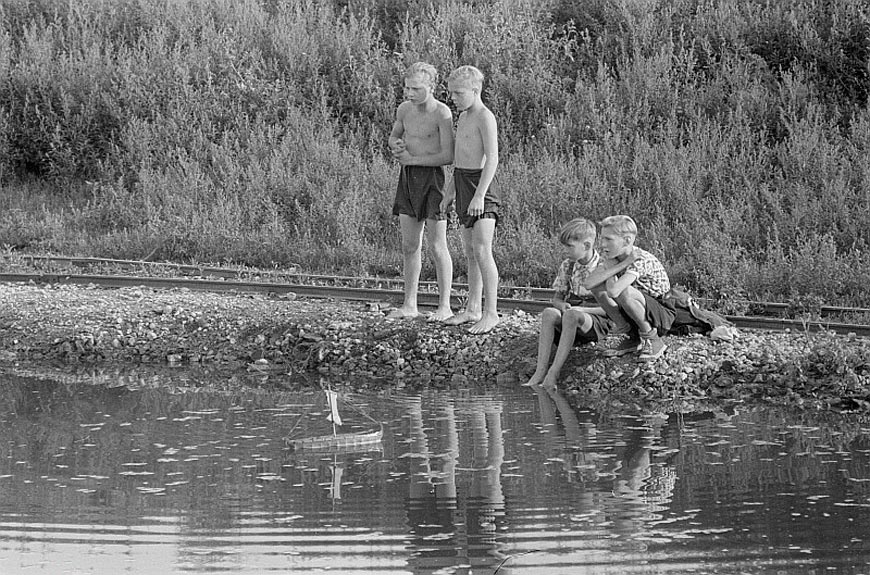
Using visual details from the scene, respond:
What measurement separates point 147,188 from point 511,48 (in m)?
6.03

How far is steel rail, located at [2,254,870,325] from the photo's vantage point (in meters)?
12.1

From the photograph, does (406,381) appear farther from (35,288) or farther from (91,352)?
(35,288)

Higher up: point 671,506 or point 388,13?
point 388,13

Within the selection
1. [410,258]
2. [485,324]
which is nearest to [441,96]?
[410,258]

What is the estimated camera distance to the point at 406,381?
34.0 feet

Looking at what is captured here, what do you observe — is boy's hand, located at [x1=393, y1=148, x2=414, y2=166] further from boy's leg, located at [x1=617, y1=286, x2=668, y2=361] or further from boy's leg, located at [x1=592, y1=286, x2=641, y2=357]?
boy's leg, located at [x1=617, y1=286, x2=668, y2=361]

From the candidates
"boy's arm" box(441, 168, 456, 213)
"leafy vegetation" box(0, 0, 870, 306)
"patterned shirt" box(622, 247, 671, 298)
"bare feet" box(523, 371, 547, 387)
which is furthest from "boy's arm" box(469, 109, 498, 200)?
"leafy vegetation" box(0, 0, 870, 306)

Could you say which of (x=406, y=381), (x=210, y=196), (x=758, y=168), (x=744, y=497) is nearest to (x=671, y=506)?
(x=744, y=497)

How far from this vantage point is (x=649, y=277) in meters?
9.82

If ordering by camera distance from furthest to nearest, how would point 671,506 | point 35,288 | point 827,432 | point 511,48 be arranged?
point 511,48, point 35,288, point 827,432, point 671,506

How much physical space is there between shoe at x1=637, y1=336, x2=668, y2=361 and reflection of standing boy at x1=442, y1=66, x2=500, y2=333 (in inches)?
56.8

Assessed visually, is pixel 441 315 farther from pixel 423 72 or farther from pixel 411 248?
pixel 423 72

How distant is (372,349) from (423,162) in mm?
1546

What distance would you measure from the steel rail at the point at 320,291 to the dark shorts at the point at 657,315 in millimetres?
1211
